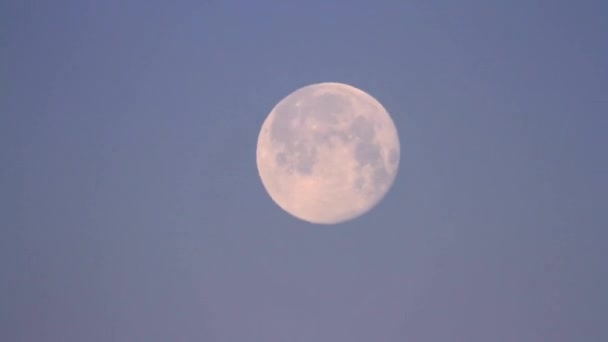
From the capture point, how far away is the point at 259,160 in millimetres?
4664

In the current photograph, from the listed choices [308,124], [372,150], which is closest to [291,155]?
[308,124]

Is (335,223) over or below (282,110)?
below

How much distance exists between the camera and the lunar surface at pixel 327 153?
4453mm

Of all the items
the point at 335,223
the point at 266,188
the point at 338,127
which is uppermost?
the point at 338,127

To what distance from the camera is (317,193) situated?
4480mm

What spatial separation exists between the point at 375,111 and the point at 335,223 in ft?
3.91

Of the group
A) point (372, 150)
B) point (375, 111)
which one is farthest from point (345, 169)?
point (375, 111)

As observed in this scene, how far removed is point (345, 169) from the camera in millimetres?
4445

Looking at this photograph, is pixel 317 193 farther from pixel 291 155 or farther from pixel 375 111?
pixel 375 111

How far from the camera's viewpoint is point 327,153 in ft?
14.4

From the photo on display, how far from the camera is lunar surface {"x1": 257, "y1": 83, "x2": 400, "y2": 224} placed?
445 cm

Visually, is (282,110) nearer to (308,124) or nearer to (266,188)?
(308,124)

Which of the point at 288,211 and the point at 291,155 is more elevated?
the point at 291,155

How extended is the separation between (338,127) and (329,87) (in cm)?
45
